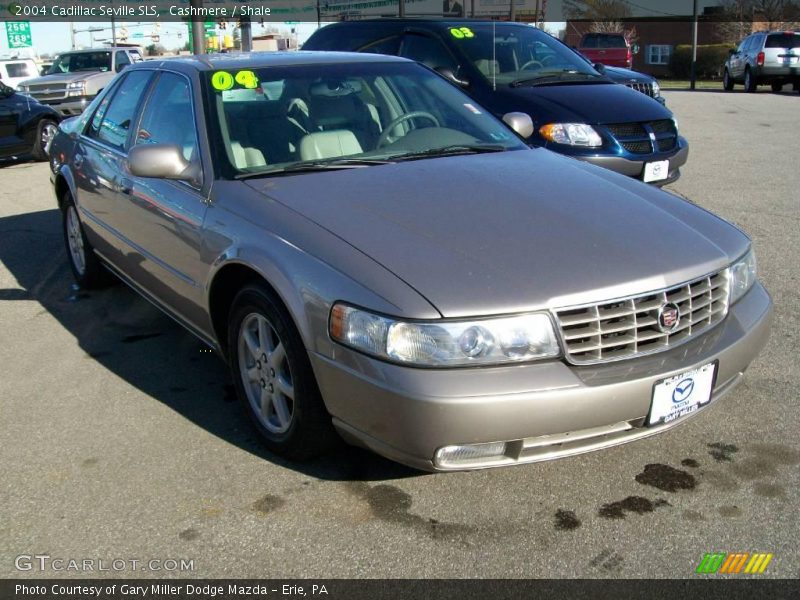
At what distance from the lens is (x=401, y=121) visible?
14.3 feet

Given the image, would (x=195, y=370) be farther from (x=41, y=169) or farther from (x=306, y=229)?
(x=41, y=169)

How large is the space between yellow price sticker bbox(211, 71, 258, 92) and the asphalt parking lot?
57.6 inches

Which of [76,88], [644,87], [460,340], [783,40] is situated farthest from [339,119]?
[783,40]

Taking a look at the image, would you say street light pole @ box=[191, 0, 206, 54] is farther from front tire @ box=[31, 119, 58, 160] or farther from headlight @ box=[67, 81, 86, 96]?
headlight @ box=[67, 81, 86, 96]

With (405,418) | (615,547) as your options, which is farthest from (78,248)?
(615,547)

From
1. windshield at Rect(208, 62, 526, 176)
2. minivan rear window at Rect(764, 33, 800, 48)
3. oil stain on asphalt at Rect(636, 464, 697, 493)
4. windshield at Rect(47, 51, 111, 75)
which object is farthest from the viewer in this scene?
minivan rear window at Rect(764, 33, 800, 48)

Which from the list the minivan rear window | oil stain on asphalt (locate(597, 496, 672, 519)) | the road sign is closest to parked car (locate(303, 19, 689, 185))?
oil stain on asphalt (locate(597, 496, 672, 519))

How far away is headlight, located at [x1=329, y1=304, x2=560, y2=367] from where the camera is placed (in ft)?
9.13

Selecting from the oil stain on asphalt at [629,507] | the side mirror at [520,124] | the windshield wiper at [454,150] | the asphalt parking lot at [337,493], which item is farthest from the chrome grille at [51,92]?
the oil stain on asphalt at [629,507]

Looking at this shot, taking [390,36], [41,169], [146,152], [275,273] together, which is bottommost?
[41,169]

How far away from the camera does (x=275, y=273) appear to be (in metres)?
3.23

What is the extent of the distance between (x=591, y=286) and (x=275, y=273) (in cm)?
116

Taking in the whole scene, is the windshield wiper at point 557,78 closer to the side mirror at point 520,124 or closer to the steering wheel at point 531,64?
the steering wheel at point 531,64

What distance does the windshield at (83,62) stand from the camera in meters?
20.6
